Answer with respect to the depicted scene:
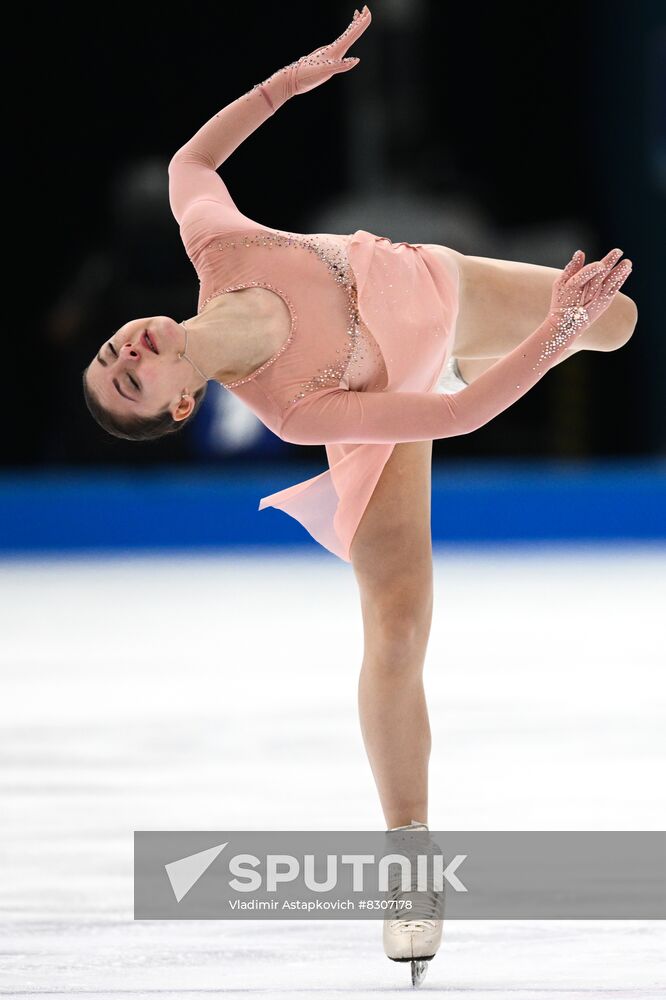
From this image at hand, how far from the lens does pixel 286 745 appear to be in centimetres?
328

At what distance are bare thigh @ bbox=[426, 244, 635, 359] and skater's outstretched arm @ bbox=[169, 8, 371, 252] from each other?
32cm

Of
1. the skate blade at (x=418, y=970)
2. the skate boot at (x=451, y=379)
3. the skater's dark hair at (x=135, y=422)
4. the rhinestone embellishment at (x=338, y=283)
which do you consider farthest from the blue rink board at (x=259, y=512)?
the skate blade at (x=418, y=970)

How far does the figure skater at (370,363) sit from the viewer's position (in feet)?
6.94

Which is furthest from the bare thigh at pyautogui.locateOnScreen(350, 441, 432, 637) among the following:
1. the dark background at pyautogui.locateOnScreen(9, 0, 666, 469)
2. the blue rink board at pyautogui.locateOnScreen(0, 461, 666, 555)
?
the dark background at pyautogui.locateOnScreen(9, 0, 666, 469)

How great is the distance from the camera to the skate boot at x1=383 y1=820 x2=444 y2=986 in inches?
81.2

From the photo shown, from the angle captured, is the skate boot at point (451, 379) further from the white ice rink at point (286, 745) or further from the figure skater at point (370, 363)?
the white ice rink at point (286, 745)

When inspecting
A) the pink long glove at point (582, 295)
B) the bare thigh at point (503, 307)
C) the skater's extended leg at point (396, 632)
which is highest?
the bare thigh at point (503, 307)

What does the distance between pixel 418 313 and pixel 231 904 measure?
2.77 ft

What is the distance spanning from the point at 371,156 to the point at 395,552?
5.44 metres

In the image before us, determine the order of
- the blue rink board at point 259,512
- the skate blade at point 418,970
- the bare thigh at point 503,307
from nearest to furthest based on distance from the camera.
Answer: the skate blade at point 418,970 → the bare thigh at point 503,307 → the blue rink board at point 259,512

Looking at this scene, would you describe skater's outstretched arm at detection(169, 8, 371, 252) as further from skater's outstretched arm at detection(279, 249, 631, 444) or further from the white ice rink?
the white ice rink

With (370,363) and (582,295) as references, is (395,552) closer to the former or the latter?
(370,363)

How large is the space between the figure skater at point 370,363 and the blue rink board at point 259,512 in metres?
3.80

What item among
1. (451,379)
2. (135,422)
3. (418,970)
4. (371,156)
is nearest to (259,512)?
(371,156)
